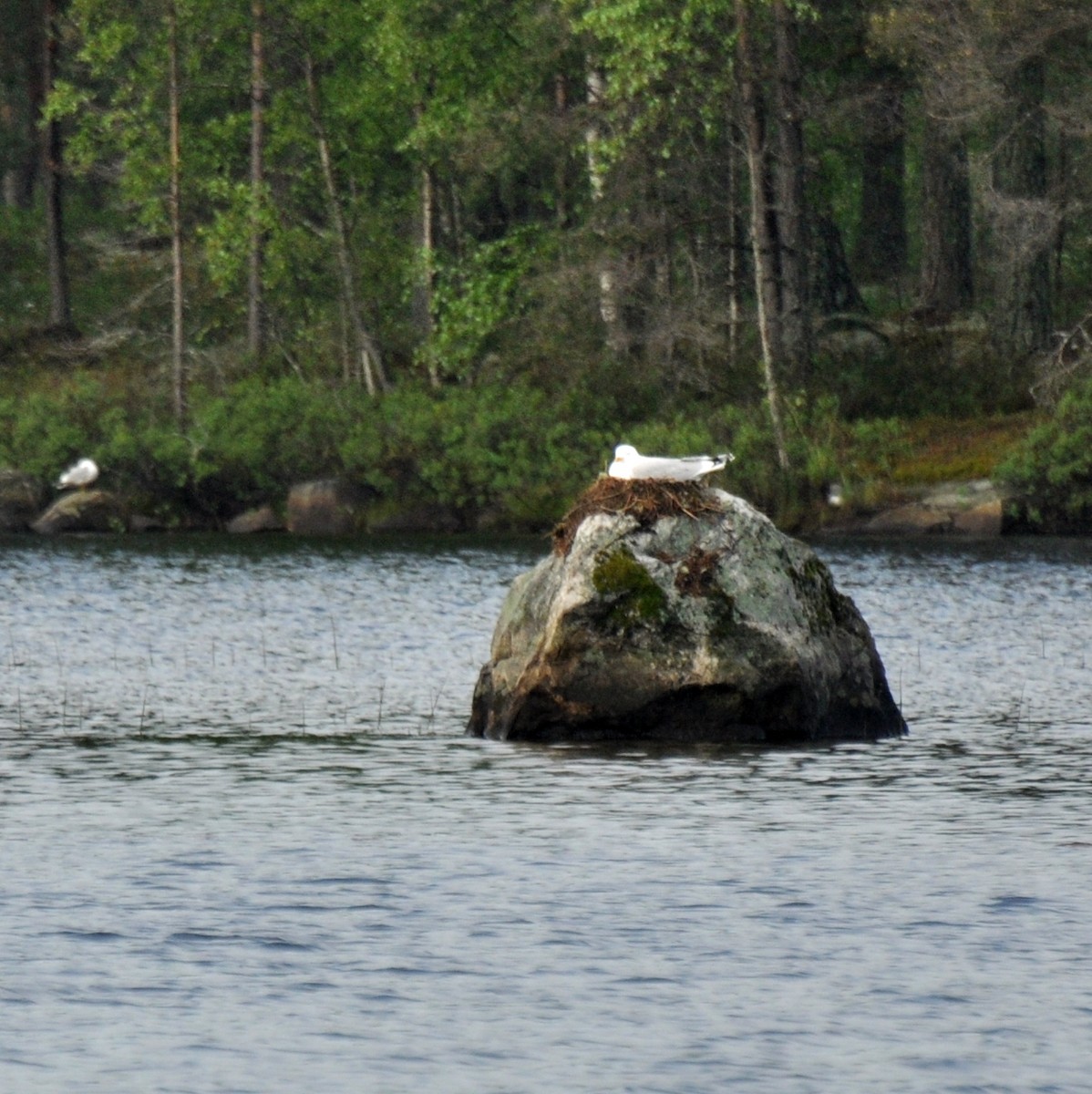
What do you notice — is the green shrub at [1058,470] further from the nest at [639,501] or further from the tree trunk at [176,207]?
the nest at [639,501]

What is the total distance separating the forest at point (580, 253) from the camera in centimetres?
4597

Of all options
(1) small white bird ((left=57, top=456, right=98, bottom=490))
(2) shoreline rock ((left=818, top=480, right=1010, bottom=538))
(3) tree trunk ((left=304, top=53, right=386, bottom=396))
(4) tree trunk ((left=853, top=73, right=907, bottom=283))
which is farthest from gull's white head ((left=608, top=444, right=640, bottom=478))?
(4) tree trunk ((left=853, top=73, right=907, bottom=283))

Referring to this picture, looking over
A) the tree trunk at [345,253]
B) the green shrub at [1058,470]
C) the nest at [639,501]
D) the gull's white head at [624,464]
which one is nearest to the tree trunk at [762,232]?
the green shrub at [1058,470]

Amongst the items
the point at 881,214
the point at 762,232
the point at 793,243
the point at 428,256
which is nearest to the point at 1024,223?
the point at 793,243

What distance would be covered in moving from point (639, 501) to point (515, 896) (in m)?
6.41

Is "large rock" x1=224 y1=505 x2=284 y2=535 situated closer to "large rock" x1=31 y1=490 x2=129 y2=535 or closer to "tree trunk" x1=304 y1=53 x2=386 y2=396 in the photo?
"large rock" x1=31 y1=490 x2=129 y2=535

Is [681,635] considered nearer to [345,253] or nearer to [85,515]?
[85,515]

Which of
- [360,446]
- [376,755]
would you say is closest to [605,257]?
[360,446]

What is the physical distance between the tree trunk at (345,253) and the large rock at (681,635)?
35.1 m

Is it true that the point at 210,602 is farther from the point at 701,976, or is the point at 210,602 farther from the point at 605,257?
the point at 701,976

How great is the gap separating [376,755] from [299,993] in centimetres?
819

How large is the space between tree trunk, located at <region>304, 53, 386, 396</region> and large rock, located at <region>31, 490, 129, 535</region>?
6.10 m

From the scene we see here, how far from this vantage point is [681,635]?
19141mm

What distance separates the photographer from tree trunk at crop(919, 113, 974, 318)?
Result: 53344mm
